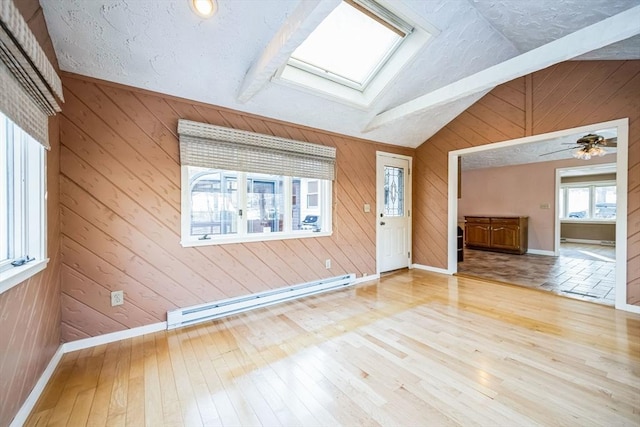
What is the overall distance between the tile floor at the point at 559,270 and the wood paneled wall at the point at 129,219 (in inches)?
155

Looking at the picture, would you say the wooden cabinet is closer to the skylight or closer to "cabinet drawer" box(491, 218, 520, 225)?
"cabinet drawer" box(491, 218, 520, 225)

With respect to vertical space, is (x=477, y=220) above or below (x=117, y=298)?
above

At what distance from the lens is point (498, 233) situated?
20.8ft

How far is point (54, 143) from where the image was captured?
6.46ft

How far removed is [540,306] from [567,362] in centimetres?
128

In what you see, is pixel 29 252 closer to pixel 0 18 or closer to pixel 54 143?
pixel 54 143

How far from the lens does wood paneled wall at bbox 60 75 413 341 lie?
214 cm

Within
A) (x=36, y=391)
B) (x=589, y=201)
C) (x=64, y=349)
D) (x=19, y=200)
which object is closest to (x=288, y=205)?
(x=19, y=200)

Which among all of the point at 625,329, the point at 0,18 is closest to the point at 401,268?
the point at 625,329

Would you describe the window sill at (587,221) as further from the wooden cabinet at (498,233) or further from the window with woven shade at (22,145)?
the window with woven shade at (22,145)

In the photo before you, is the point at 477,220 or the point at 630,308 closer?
the point at 630,308

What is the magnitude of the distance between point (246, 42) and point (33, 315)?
2.42 m

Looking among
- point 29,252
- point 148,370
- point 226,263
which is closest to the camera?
point 29,252

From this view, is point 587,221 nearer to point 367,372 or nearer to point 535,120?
point 535,120
